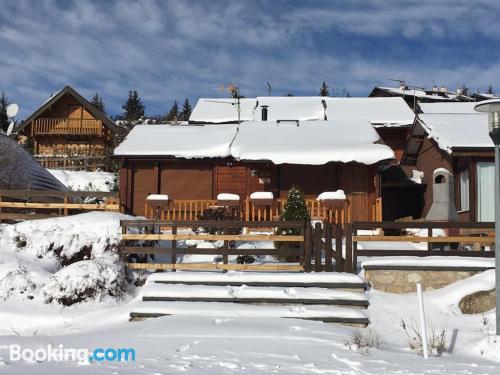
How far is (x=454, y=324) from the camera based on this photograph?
8.00 m

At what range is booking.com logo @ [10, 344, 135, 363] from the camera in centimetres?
553

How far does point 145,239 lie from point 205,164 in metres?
8.33

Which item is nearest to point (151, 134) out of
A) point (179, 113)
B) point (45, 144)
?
point (45, 144)

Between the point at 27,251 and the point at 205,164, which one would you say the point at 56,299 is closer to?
the point at 27,251

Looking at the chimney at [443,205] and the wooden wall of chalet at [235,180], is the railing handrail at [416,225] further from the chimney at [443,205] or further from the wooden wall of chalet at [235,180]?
the wooden wall of chalet at [235,180]

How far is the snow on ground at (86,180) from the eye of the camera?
3134 cm

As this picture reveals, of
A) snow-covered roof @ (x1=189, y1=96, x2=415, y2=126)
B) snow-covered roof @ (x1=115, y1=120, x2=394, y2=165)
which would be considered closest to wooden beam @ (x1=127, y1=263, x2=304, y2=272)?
snow-covered roof @ (x1=115, y1=120, x2=394, y2=165)

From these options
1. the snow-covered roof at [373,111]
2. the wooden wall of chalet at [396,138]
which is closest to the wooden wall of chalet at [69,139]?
the snow-covered roof at [373,111]

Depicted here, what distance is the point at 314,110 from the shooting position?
1192 inches

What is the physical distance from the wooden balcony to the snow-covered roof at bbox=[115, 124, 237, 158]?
20.0 meters

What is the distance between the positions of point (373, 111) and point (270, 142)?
41.9ft

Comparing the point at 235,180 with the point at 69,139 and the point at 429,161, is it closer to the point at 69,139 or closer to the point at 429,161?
the point at 429,161

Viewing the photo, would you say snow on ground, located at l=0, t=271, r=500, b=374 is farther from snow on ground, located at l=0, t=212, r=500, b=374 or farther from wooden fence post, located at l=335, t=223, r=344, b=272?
wooden fence post, located at l=335, t=223, r=344, b=272

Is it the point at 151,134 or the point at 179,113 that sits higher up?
the point at 179,113
